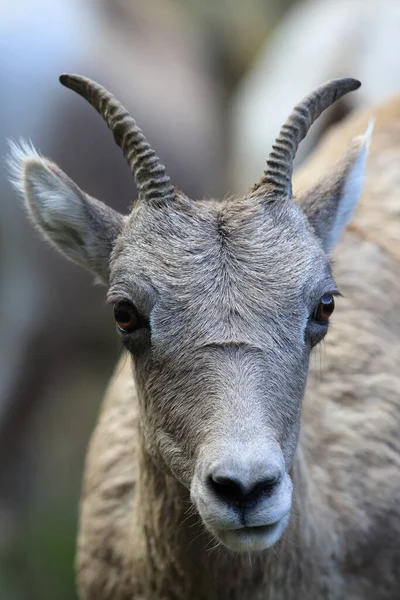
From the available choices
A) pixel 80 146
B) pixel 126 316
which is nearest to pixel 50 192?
pixel 126 316

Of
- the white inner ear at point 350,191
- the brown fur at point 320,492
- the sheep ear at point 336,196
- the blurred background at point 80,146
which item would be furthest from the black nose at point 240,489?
the blurred background at point 80,146

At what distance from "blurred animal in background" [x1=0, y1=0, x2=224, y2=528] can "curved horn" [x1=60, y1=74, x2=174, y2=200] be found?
412cm

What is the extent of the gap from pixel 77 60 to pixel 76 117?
62 centimetres

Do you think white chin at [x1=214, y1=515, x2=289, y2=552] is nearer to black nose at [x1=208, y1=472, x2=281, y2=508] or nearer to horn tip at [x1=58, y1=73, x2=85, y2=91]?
black nose at [x1=208, y1=472, x2=281, y2=508]

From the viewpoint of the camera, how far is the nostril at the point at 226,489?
125 inches

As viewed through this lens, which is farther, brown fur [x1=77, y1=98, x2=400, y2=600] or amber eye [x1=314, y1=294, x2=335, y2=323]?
brown fur [x1=77, y1=98, x2=400, y2=600]

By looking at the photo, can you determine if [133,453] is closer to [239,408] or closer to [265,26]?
[239,408]

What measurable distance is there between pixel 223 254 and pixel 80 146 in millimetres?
4848

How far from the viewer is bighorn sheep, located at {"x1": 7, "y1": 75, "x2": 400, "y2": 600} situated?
11.4 ft

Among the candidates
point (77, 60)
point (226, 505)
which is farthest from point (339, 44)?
point (226, 505)

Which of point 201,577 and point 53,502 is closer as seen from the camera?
point 201,577

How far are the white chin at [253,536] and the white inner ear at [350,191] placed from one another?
1668 millimetres

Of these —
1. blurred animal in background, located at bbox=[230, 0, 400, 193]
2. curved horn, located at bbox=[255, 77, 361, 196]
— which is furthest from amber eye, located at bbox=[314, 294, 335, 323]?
blurred animal in background, located at bbox=[230, 0, 400, 193]

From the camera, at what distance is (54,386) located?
890 centimetres
